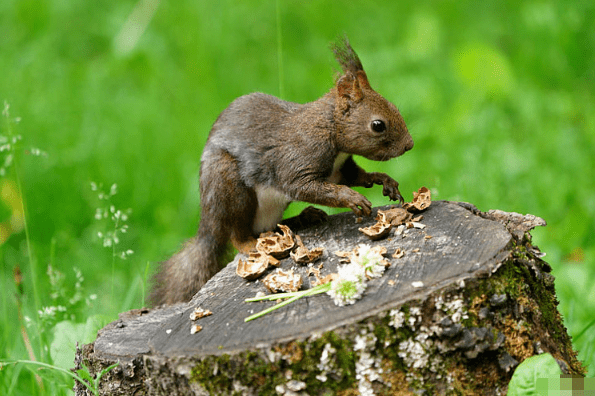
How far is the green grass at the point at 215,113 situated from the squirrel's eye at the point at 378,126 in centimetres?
59

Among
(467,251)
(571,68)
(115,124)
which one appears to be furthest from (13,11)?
(467,251)

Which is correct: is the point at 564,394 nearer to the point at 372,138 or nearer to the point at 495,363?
the point at 495,363

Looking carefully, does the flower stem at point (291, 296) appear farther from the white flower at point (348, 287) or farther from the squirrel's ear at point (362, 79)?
the squirrel's ear at point (362, 79)

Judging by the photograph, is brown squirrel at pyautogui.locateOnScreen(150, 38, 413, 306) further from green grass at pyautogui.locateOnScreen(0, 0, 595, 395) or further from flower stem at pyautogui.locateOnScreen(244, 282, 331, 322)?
flower stem at pyautogui.locateOnScreen(244, 282, 331, 322)

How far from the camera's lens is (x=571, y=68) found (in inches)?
254

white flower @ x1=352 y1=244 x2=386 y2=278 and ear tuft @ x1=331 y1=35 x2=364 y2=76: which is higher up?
ear tuft @ x1=331 y1=35 x2=364 y2=76


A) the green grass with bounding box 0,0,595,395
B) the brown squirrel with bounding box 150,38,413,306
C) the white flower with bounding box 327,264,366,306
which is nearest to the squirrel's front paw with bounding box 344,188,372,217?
the brown squirrel with bounding box 150,38,413,306

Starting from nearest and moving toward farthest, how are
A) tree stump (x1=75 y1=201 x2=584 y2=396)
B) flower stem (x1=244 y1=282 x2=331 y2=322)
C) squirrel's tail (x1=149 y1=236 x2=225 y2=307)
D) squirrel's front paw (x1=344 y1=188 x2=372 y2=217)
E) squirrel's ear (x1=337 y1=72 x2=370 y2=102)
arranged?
tree stump (x1=75 y1=201 x2=584 y2=396) → flower stem (x1=244 y1=282 x2=331 y2=322) → squirrel's front paw (x1=344 y1=188 x2=372 y2=217) → squirrel's ear (x1=337 y1=72 x2=370 y2=102) → squirrel's tail (x1=149 y1=236 x2=225 y2=307)

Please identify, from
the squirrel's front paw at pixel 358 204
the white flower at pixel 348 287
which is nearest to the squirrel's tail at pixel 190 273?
the squirrel's front paw at pixel 358 204

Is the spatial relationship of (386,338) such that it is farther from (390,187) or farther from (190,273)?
(190,273)

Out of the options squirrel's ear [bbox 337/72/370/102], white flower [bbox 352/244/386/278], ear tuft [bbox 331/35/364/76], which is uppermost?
ear tuft [bbox 331/35/364/76]

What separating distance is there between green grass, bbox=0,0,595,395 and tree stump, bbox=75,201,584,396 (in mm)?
918

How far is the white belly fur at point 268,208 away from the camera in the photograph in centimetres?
326

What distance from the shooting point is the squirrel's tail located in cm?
341
